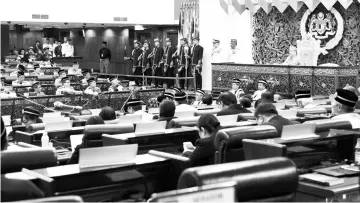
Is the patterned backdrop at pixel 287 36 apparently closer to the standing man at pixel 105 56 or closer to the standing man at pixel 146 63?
the standing man at pixel 146 63

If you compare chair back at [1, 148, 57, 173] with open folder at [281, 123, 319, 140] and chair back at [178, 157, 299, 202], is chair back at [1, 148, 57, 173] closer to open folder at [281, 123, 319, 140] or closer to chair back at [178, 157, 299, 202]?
chair back at [178, 157, 299, 202]

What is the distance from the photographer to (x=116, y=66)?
31.1 meters

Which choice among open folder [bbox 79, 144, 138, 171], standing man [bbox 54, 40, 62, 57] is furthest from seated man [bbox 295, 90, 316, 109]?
standing man [bbox 54, 40, 62, 57]

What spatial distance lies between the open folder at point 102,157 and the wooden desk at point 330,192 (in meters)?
1.02

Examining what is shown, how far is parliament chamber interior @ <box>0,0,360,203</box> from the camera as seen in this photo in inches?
137

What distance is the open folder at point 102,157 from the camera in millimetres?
Result: 3730

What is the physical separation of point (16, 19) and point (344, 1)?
33.7 feet

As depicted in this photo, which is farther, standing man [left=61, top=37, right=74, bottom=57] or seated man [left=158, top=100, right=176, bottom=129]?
standing man [left=61, top=37, right=74, bottom=57]

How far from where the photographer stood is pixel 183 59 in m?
21.7

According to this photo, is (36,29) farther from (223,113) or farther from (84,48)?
(223,113)

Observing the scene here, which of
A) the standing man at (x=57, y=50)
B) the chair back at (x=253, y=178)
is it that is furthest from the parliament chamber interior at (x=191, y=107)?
the standing man at (x=57, y=50)

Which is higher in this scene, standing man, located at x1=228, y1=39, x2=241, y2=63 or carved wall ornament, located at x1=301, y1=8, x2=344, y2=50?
carved wall ornament, located at x1=301, y1=8, x2=344, y2=50

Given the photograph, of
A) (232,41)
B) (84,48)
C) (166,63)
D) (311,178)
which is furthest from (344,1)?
(84,48)

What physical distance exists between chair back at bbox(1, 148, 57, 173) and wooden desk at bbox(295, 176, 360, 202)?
4.71 ft
